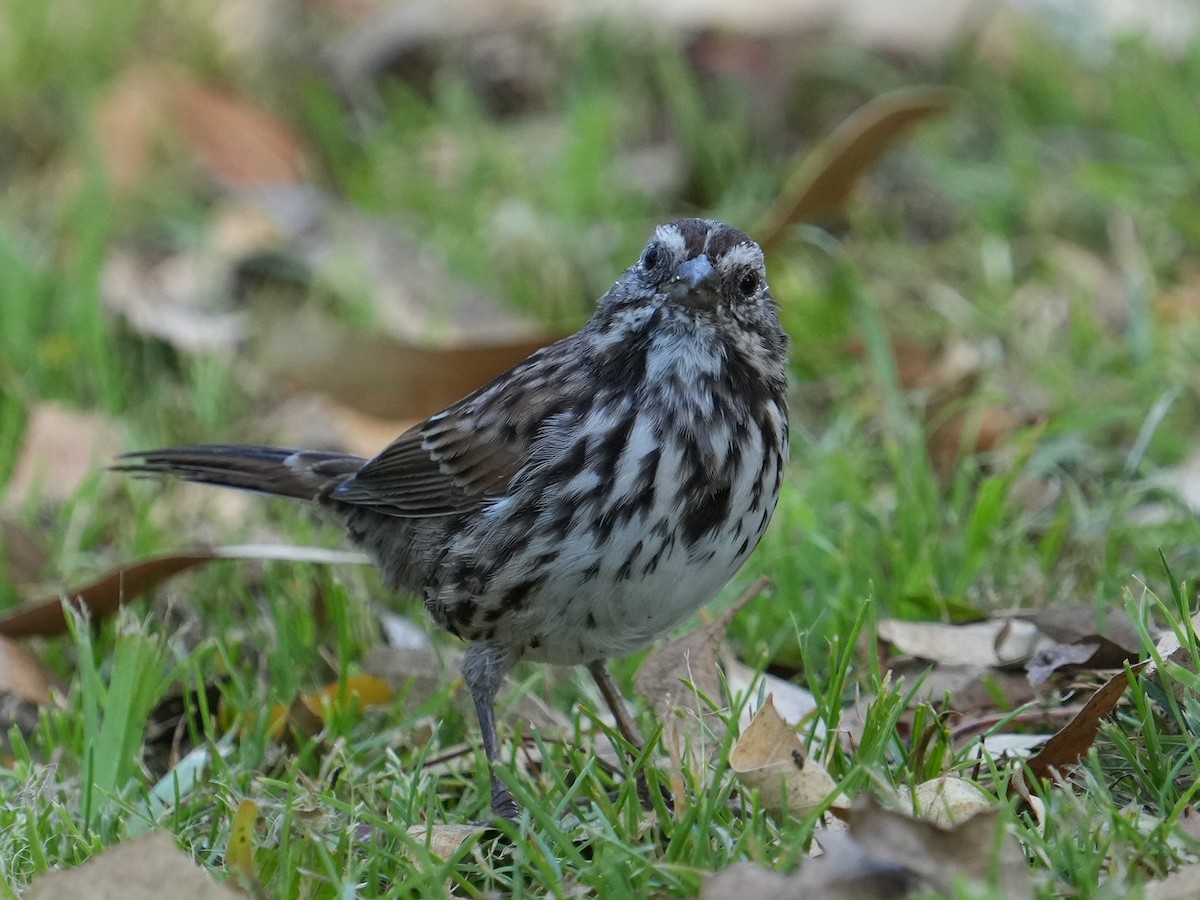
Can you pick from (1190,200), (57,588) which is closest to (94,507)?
(57,588)

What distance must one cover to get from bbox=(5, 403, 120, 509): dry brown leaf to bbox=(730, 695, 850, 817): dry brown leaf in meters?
2.71

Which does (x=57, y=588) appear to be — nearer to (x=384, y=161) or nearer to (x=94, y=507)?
(x=94, y=507)

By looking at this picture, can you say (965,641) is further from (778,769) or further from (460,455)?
(460,455)

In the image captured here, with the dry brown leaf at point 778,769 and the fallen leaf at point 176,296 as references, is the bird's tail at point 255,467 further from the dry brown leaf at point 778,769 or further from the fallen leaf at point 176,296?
the dry brown leaf at point 778,769

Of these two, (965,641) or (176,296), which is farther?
(176,296)

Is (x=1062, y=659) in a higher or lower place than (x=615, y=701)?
higher

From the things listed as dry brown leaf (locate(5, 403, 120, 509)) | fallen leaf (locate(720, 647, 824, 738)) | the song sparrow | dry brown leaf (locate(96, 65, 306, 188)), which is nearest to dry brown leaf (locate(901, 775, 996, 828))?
fallen leaf (locate(720, 647, 824, 738))

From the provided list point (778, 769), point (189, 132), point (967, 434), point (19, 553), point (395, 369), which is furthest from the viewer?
point (189, 132)

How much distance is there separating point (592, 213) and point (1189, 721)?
4044 millimetres

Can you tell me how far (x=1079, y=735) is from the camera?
11.2 feet

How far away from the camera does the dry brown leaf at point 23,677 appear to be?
4.27m

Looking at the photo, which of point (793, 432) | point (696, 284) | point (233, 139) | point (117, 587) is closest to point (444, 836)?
point (696, 284)

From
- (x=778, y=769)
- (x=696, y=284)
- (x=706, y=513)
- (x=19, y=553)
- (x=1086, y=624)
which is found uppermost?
(x=696, y=284)

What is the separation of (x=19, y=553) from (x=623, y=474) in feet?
6.99
